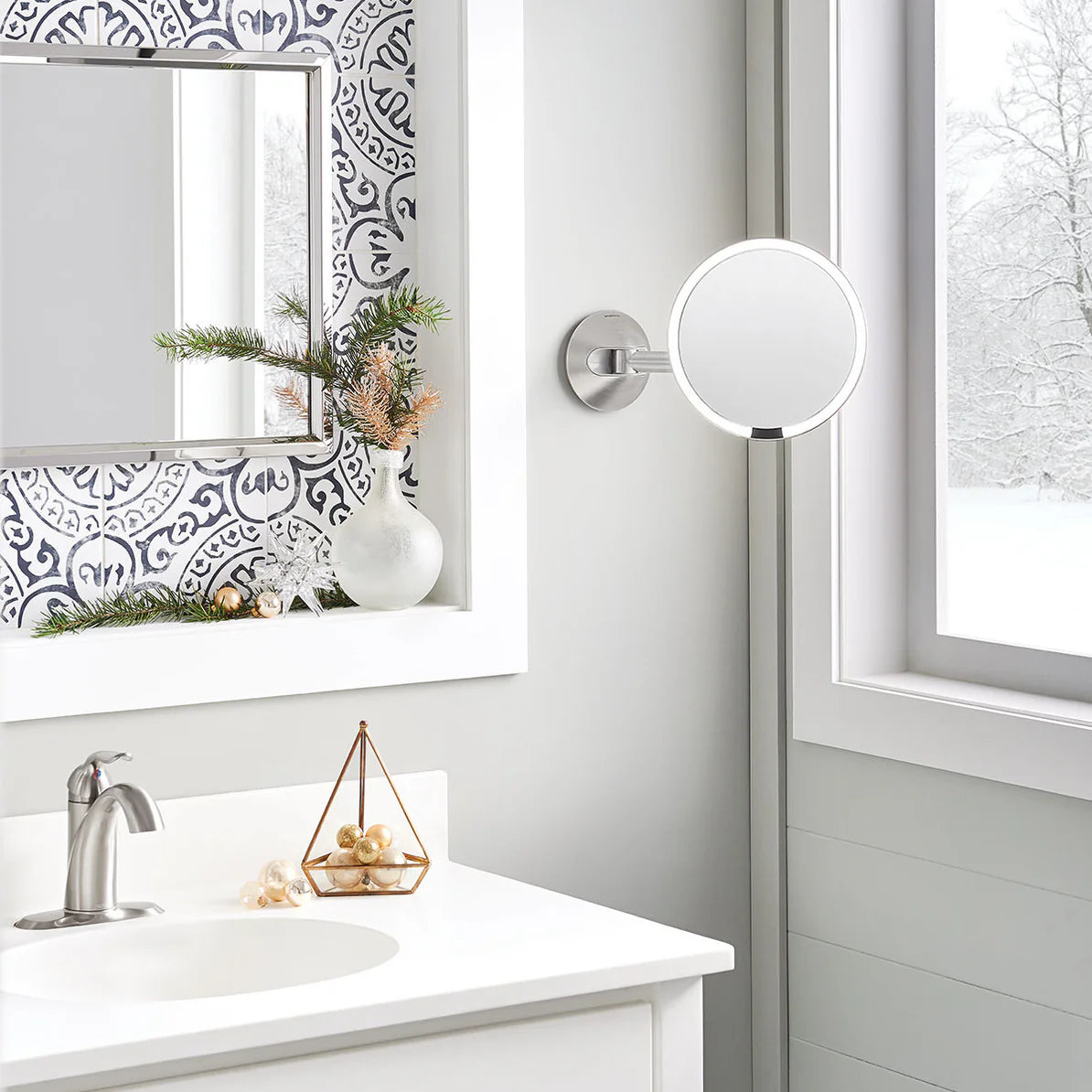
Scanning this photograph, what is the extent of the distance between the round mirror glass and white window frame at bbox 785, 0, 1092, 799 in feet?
0.76

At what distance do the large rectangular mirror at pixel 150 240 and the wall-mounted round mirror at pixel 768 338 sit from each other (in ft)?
1.45

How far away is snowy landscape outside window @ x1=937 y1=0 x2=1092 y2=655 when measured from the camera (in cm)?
147

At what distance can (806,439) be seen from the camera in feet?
5.36

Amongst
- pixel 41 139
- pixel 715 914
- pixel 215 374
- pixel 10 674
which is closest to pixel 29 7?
pixel 41 139

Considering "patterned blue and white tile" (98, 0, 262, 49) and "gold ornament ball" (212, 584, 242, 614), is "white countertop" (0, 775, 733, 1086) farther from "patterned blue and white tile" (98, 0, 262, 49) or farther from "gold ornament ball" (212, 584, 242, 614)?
"patterned blue and white tile" (98, 0, 262, 49)

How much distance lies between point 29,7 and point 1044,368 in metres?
1.17

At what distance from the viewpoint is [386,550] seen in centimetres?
146

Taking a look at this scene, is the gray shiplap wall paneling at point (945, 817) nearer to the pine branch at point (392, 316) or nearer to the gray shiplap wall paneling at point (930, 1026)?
the gray shiplap wall paneling at point (930, 1026)

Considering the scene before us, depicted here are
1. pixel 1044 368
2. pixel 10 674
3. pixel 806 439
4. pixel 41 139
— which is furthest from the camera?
pixel 806 439

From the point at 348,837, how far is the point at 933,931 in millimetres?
673

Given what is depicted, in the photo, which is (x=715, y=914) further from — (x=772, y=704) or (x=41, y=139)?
(x=41, y=139)

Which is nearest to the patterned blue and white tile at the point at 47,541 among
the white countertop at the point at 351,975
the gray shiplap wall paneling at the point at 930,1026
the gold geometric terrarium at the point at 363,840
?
the white countertop at the point at 351,975

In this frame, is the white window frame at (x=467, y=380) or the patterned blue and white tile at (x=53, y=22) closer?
the patterned blue and white tile at (x=53, y=22)

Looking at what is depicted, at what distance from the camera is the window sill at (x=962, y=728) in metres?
1.35
